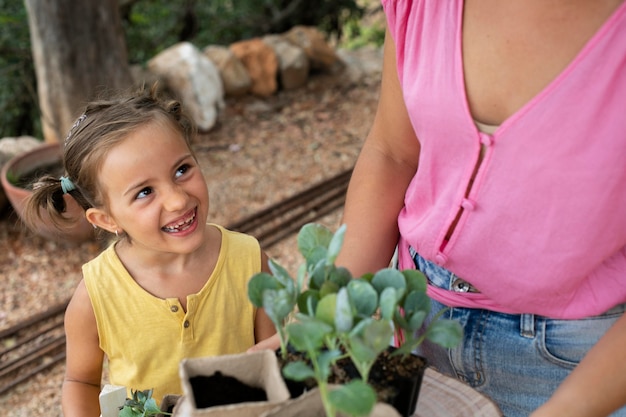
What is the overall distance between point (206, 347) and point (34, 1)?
3341 millimetres

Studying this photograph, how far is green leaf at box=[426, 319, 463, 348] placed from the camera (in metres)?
0.92

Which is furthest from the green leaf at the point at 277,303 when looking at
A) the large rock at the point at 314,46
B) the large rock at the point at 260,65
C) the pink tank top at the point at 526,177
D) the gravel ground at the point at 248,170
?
the large rock at the point at 314,46

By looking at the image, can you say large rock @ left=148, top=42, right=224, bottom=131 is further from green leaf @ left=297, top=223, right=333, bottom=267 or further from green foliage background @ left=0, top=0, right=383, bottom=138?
green leaf @ left=297, top=223, right=333, bottom=267

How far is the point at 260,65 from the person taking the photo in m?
5.97

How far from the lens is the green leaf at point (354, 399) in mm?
782

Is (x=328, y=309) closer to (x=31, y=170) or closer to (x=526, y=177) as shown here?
(x=526, y=177)

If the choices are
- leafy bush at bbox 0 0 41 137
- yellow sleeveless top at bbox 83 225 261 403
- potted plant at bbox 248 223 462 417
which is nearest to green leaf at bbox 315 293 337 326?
potted plant at bbox 248 223 462 417

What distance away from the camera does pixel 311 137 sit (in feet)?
17.6

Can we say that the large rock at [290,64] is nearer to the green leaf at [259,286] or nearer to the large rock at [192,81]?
the large rock at [192,81]

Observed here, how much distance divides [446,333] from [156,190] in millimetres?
917

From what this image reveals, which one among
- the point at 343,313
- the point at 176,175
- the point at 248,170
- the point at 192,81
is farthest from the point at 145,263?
the point at 192,81

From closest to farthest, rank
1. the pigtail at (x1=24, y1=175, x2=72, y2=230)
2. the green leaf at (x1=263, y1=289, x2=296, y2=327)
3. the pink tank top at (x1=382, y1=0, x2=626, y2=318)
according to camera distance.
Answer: the green leaf at (x1=263, y1=289, x2=296, y2=327) < the pink tank top at (x1=382, y1=0, x2=626, y2=318) < the pigtail at (x1=24, y1=175, x2=72, y2=230)

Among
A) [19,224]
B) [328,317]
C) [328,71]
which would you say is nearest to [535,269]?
[328,317]

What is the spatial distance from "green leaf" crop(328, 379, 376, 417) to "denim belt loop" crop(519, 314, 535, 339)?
565 mm
